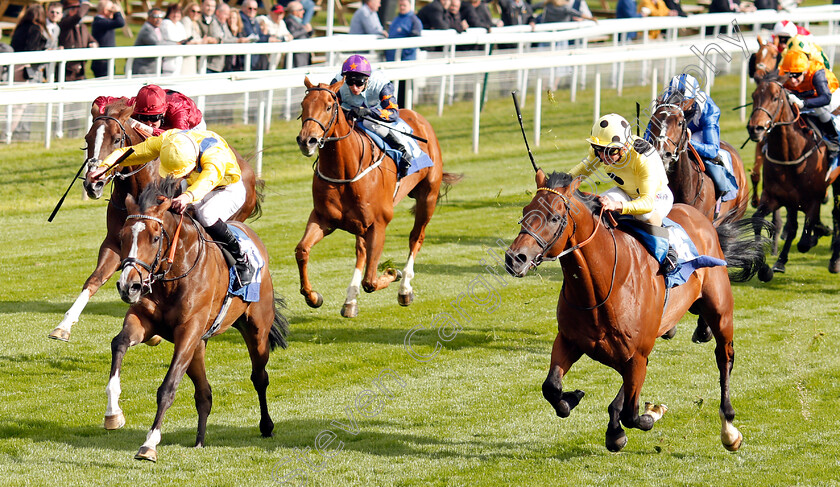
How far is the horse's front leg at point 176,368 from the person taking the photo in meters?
5.36

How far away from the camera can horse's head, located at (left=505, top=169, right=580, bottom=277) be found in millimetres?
4840

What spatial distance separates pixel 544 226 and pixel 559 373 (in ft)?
3.16

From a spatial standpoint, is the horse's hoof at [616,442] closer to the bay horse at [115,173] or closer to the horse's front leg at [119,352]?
the horse's front leg at [119,352]

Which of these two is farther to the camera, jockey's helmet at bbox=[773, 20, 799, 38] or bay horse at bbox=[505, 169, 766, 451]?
jockey's helmet at bbox=[773, 20, 799, 38]

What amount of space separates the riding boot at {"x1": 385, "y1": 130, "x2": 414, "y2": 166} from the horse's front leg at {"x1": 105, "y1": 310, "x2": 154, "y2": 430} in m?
4.07

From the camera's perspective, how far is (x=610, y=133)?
18.4 feet

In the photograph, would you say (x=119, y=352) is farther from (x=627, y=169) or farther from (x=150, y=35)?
(x=150, y=35)

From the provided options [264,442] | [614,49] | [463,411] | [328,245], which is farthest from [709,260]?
[614,49]

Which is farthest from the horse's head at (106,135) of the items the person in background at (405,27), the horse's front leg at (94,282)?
the person in background at (405,27)

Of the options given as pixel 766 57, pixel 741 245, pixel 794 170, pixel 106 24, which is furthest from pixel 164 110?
pixel 106 24

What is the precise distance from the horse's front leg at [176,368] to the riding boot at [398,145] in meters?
3.99

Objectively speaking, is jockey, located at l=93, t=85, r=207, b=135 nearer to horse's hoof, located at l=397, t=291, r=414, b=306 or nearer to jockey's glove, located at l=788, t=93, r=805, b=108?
horse's hoof, located at l=397, t=291, r=414, b=306

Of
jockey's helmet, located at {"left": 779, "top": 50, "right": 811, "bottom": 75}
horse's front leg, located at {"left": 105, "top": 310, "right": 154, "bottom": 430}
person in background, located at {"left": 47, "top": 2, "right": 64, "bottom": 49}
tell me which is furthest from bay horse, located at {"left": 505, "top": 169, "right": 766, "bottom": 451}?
person in background, located at {"left": 47, "top": 2, "right": 64, "bottom": 49}

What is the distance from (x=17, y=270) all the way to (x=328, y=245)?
3.25 metres
